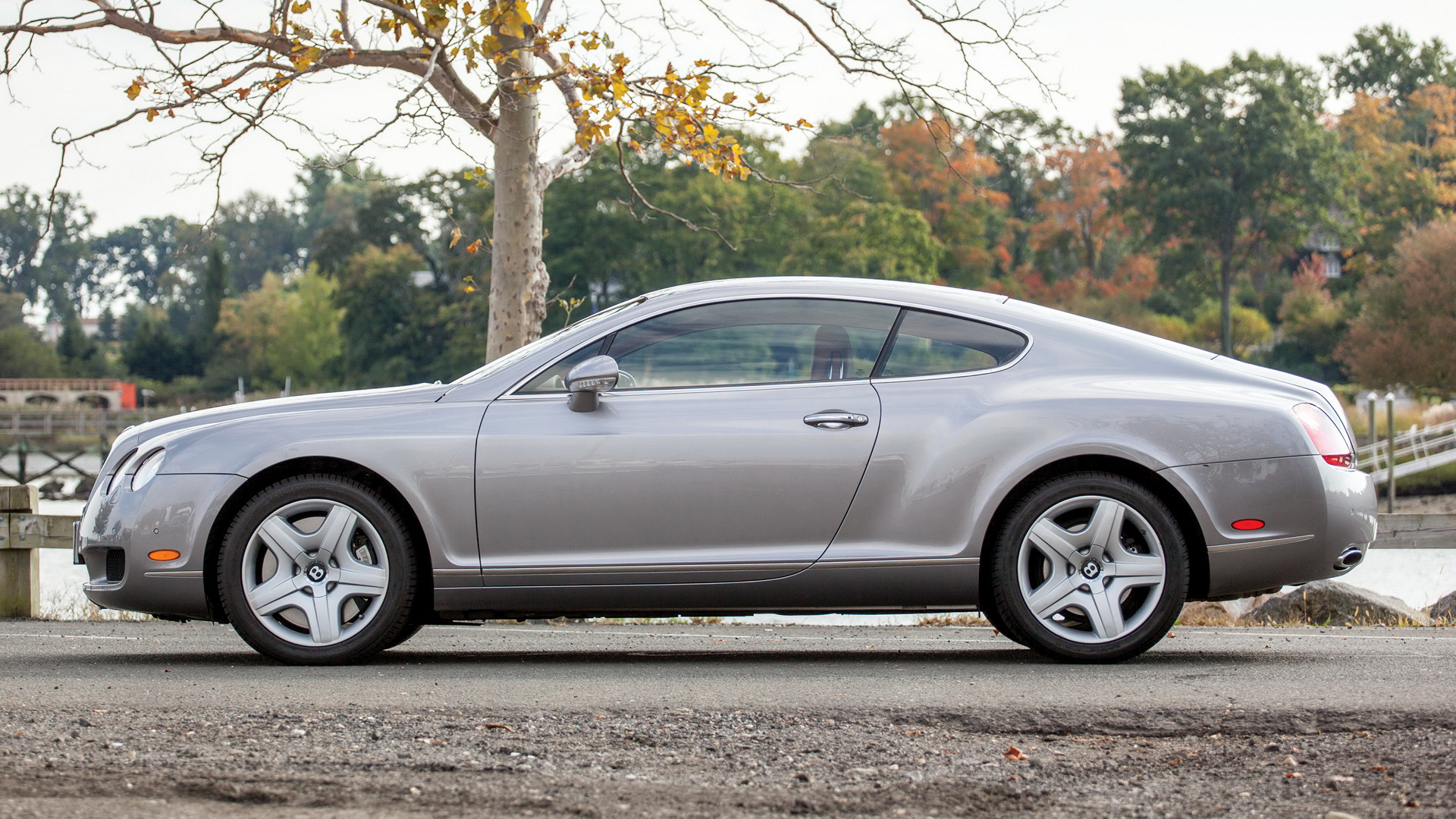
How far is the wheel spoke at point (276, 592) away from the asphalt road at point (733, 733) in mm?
237

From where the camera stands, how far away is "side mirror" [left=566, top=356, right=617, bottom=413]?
17.7 ft

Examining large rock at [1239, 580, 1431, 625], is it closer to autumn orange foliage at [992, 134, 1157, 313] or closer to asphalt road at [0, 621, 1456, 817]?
asphalt road at [0, 621, 1456, 817]

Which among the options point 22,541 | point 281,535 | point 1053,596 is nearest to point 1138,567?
point 1053,596

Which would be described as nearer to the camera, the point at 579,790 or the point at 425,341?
the point at 579,790

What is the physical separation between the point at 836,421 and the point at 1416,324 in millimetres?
48046

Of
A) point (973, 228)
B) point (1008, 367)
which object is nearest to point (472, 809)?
point (1008, 367)

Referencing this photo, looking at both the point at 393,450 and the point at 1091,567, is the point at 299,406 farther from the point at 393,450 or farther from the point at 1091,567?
the point at 1091,567

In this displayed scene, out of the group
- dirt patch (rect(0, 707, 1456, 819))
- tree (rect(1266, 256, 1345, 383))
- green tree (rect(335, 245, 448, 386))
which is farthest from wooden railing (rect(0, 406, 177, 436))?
dirt patch (rect(0, 707, 1456, 819))

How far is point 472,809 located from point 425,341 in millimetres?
63654

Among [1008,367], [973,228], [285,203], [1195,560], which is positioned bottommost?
[1195,560]

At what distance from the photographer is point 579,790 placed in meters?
3.35

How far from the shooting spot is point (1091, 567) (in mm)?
5438

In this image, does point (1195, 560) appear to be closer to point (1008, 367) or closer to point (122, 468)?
point (1008, 367)

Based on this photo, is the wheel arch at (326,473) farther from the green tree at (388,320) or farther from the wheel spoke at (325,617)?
the green tree at (388,320)
